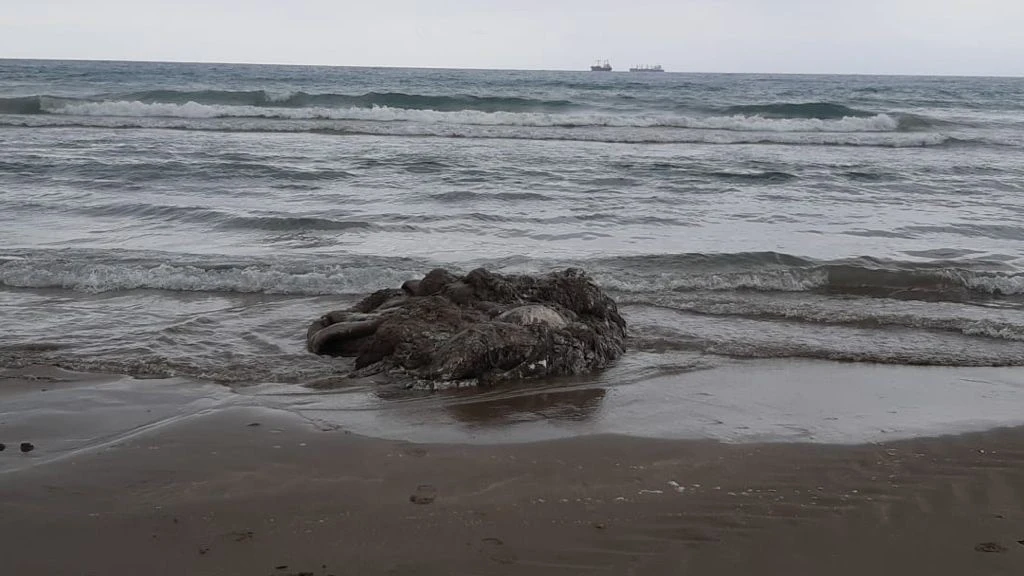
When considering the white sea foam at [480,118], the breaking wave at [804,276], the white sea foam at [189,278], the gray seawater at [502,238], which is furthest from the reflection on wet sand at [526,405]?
the white sea foam at [480,118]

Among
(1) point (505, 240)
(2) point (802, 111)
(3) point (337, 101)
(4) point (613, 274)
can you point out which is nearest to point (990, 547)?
(4) point (613, 274)

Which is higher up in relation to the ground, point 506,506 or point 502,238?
point 502,238

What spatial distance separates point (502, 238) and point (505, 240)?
127mm

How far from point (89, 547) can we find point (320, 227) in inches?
306

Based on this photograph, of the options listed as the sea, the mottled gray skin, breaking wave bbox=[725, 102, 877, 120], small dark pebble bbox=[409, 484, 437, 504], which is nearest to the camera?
small dark pebble bbox=[409, 484, 437, 504]

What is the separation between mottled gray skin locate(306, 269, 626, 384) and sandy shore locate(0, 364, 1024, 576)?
118cm

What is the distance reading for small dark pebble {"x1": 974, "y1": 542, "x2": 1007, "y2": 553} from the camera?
3443mm

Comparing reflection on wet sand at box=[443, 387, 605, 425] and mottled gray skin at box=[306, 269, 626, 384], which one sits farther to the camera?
mottled gray skin at box=[306, 269, 626, 384]

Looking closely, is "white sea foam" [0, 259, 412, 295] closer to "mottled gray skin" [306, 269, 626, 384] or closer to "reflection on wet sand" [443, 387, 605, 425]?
"mottled gray skin" [306, 269, 626, 384]

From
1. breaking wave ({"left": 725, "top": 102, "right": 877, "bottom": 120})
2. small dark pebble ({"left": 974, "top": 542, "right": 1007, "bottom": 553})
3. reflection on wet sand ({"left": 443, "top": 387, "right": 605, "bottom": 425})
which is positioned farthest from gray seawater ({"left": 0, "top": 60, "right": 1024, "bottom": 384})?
breaking wave ({"left": 725, "top": 102, "right": 877, "bottom": 120})

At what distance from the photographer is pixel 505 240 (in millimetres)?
10445

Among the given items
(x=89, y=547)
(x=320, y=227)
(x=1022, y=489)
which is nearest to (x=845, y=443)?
(x=1022, y=489)

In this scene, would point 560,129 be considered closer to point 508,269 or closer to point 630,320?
point 508,269

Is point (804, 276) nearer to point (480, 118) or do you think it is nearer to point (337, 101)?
point (480, 118)
